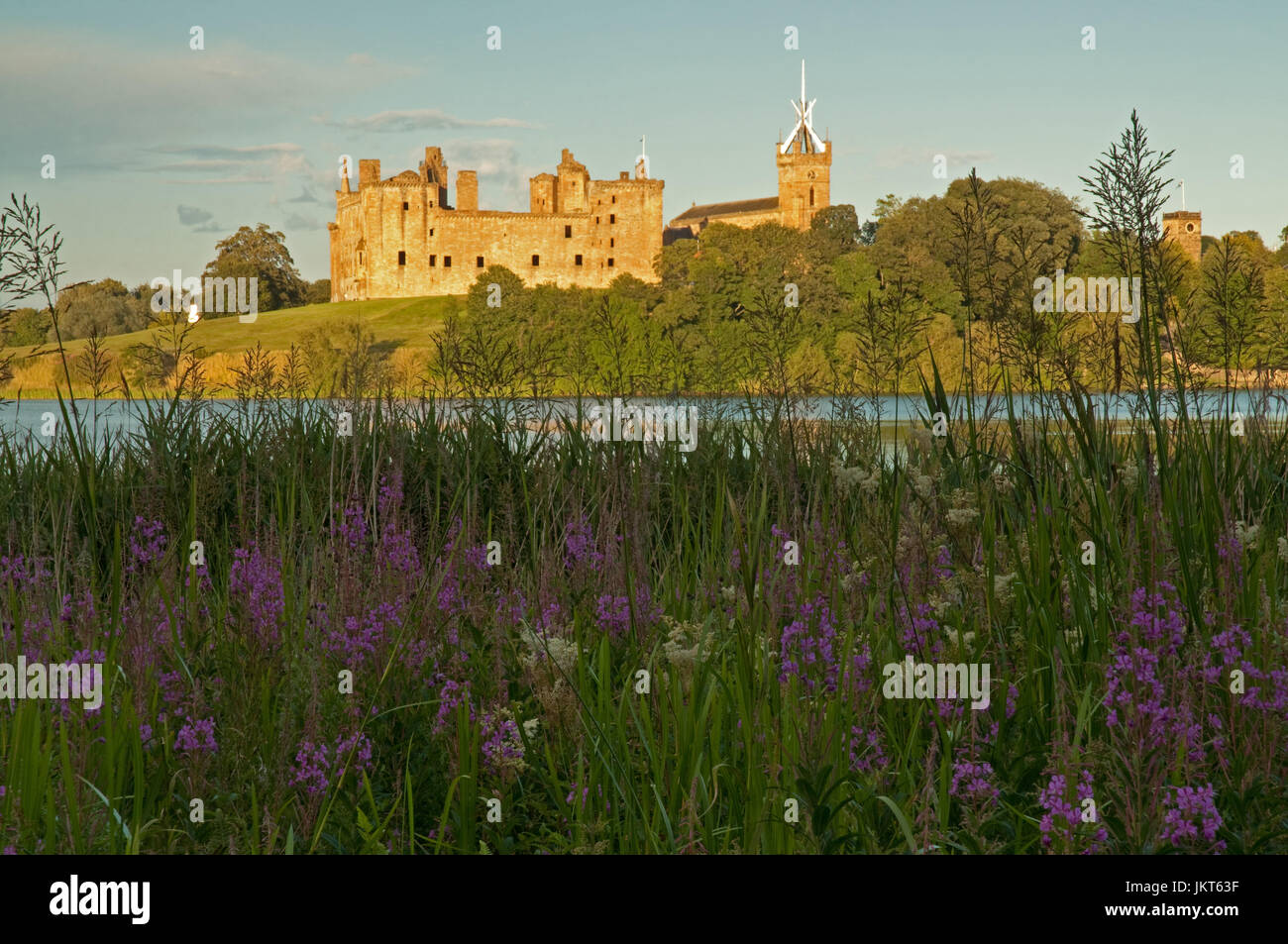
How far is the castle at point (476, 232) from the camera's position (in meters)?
86.2

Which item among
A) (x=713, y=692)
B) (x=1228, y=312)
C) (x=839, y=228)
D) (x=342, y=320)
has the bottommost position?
(x=713, y=692)

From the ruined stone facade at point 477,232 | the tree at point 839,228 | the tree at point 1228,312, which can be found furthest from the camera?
the ruined stone facade at point 477,232

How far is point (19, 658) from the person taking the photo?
2.66 meters

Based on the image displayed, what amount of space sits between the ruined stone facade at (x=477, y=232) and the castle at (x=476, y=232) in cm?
8

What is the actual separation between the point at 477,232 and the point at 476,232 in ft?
0.26

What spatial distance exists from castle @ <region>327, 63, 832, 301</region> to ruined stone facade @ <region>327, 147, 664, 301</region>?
8 cm

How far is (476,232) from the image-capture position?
87562mm

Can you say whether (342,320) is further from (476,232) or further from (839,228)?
(839,228)

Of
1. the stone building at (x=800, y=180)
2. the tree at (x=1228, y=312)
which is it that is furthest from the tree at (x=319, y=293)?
the tree at (x=1228, y=312)

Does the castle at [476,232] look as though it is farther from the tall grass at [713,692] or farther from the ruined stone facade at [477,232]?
the tall grass at [713,692]

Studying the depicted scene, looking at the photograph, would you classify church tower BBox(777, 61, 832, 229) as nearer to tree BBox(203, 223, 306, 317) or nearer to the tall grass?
tree BBox(203, 223, 306, 317)

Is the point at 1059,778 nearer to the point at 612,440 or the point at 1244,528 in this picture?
the point at 1244,528

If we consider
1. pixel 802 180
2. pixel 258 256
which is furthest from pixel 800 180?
pixel 258 256
